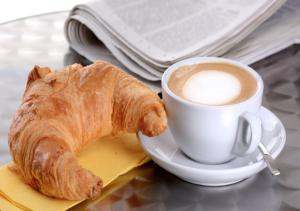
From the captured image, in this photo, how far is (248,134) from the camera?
2.00ft

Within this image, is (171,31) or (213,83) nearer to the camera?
(213,83)

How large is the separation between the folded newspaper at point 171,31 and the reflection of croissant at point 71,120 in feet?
0.54

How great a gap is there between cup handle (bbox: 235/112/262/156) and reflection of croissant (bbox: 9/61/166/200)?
0.25 ft

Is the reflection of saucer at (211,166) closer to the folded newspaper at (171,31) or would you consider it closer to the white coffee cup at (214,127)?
the white coffee cup at (214,127)

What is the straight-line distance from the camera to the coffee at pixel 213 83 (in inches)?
24.4

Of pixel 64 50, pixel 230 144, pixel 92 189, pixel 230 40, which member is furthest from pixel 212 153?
pixel 64 50

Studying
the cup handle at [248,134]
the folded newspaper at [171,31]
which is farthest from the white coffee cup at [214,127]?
the folded newspaper at [171,31]

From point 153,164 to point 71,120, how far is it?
0.11 metres

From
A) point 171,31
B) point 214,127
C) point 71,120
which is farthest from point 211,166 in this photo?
point 171,31

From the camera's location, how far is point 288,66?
0.88 metres

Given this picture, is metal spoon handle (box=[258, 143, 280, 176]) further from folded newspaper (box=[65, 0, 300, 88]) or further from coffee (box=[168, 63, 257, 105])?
folded newspaper (box=[65, 0, 300, 88])

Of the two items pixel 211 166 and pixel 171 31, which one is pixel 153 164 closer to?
pixel 211 166

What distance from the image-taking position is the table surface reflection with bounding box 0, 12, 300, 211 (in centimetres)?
63

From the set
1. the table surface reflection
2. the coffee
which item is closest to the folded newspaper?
the table surface reflection
